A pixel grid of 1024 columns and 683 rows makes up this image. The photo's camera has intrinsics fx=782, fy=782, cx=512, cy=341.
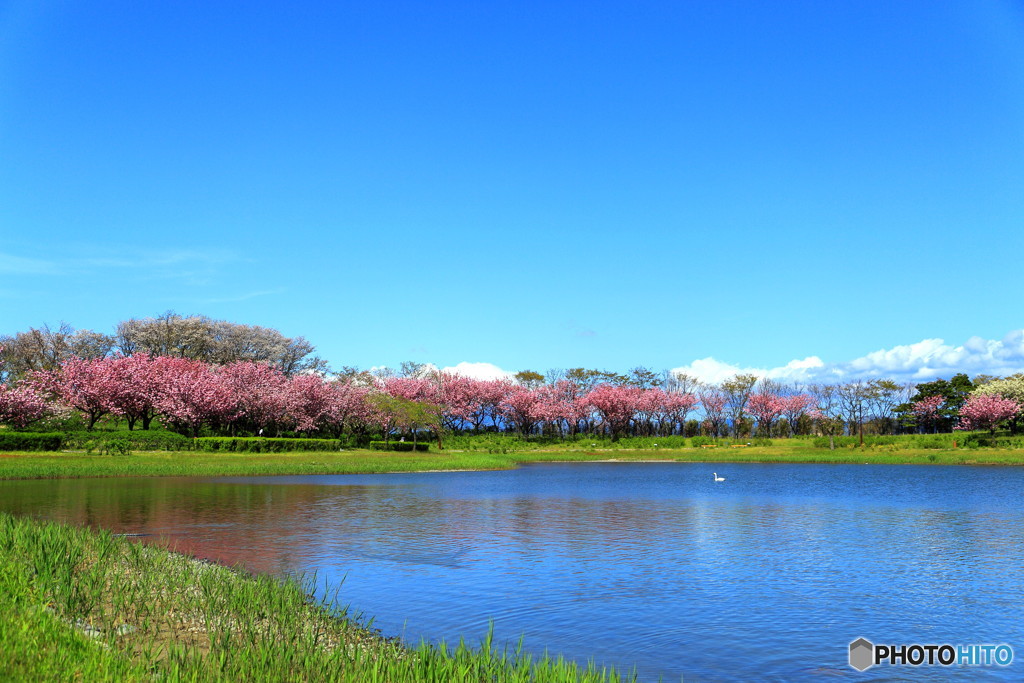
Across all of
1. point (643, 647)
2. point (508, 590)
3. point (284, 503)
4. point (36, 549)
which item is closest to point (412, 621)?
point (508, 590)

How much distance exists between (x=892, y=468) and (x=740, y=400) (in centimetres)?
5002

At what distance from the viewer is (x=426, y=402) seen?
77562mm

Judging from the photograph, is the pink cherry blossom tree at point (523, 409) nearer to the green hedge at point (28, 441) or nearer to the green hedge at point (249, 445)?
the green hedge at point (249, 445)

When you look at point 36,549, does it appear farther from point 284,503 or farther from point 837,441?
point 837,441

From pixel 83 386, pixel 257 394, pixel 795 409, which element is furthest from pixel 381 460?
pixel 795 409

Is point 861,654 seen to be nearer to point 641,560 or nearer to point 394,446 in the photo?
point 641,560

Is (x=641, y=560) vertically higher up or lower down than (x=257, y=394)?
lower down

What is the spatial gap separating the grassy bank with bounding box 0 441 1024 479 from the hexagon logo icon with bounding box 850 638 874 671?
35.8m

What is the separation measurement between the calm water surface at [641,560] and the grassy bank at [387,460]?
5.46m

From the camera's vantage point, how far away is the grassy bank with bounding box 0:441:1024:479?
3925cm

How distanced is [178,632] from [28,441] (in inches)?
1849

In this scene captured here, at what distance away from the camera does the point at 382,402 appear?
69188 mm

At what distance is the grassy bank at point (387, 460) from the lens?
3925 cm

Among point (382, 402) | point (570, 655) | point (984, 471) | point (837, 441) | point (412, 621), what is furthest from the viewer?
point (837, 441)
